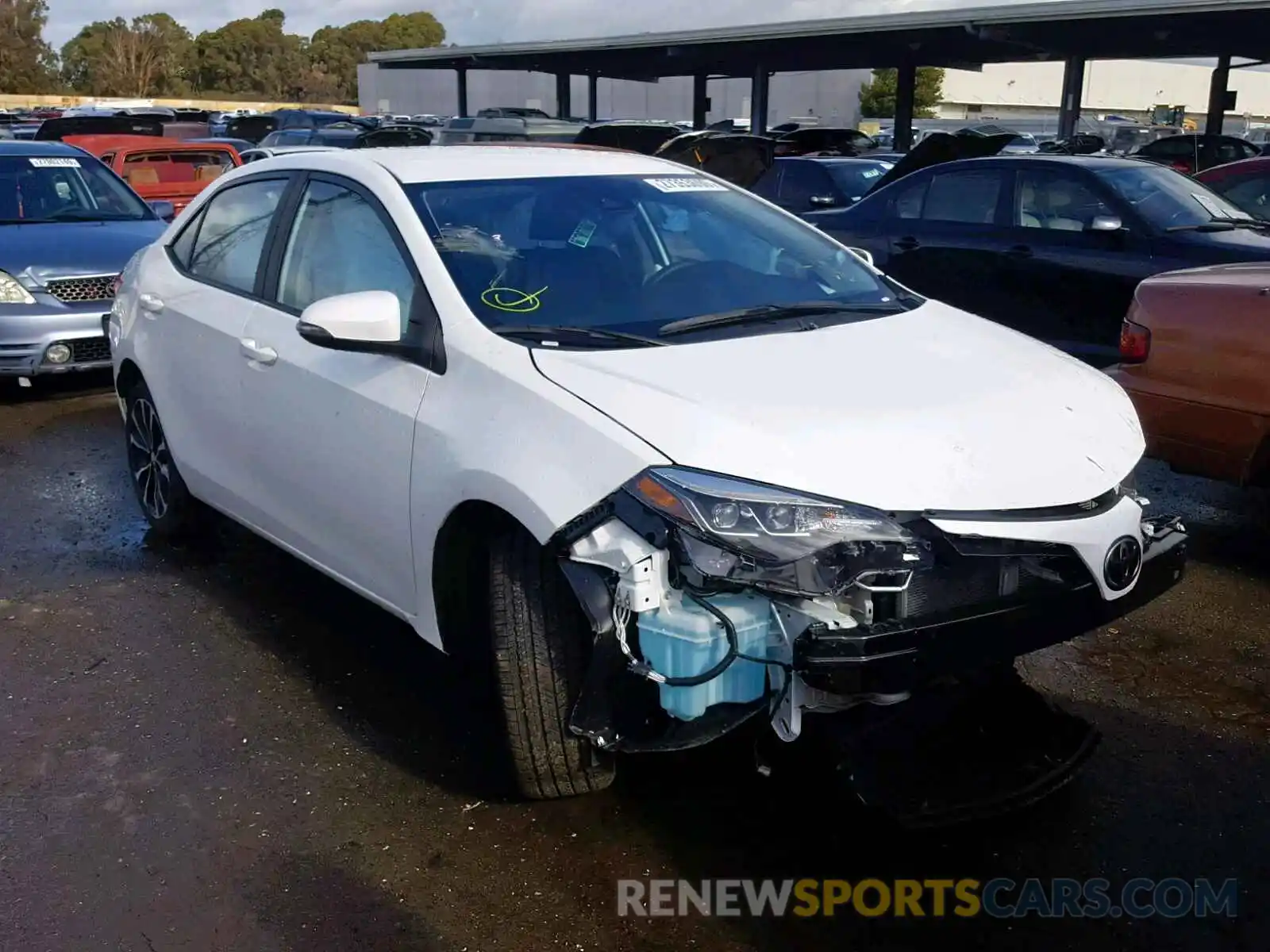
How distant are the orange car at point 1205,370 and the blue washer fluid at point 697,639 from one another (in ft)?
9.47

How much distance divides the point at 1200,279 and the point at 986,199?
3.73 metres

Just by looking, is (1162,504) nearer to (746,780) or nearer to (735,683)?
(746,780)

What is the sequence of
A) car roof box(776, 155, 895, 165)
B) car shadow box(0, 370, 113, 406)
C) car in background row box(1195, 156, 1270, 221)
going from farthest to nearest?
car roof box(776, 155, 895, 165) → car in background row box(1195, 156, 1270, 221) → car shadow box(0, 370, 113, 406)

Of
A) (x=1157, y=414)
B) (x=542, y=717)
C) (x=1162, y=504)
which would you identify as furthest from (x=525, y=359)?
(x=1162, y=504)

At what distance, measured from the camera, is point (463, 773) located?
3.48 m

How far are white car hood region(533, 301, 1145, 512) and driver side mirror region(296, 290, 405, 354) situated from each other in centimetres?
50

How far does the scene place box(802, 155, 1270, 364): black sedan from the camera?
7.55 meters

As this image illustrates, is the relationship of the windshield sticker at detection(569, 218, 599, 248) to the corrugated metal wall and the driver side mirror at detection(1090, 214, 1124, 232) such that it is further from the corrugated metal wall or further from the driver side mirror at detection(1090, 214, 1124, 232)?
the corrugated metal wall

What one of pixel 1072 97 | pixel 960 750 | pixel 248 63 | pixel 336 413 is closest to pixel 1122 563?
pixel 960 750

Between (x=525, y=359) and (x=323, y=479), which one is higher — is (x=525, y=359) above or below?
above

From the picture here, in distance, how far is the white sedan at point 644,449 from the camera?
2.68m

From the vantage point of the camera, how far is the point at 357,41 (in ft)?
371

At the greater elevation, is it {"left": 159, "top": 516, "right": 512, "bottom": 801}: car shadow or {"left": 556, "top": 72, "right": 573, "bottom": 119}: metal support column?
{"left": 556, "top": 72, "right": 573, "bottom": 119}: metal support column

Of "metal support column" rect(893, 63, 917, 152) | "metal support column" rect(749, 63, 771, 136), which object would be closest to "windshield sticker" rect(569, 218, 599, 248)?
"metal support column" rect(893, 63, 917, 152)
